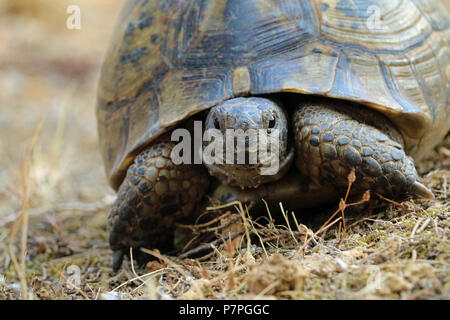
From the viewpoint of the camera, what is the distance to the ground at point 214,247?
83.1 inches

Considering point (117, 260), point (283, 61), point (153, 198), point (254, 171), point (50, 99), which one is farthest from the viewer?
point (50, 99)

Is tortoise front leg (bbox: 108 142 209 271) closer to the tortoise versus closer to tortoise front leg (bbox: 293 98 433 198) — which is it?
the tortoise

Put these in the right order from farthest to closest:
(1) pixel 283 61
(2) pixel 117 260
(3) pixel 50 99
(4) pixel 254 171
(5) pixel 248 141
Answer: (3) pixel 50 99 → (2) pixel 117 260 → (1) pixel 283 61 → (4) pixel 254 171 → (5) pixel 248 141

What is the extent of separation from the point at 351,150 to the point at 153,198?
1.31 m

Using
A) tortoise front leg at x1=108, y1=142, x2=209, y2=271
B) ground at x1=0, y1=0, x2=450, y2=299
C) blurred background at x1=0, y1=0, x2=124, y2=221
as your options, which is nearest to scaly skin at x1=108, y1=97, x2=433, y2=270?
tortoise front leg at x1=108, y1=142, x2=209, y2=271

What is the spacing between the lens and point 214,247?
281cm

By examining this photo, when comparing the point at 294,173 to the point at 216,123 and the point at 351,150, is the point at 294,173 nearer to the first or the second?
the point at 351,150

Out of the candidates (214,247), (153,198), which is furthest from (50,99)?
(214,247)

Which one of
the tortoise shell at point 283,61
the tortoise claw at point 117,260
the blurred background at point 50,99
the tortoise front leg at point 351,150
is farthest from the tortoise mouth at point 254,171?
the blurred background at point 50,99

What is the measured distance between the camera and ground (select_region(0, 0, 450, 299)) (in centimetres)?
211

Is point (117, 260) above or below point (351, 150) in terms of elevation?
below

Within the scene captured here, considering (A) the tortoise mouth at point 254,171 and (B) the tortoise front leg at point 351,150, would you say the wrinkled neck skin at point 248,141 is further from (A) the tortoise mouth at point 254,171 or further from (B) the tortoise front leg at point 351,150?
(B) the tortoise front leg at point 351,150

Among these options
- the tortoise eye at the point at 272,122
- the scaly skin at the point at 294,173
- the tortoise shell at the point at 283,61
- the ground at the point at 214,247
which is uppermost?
the tortoise shell at the point at 283,61

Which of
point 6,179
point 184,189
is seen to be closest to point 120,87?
point 184,189
